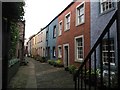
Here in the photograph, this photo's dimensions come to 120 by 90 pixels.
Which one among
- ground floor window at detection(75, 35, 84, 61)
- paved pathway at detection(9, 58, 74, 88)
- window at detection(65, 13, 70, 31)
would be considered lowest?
paved pathway at detection(9, 58, 74, 88)

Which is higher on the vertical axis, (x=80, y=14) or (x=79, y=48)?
(x=80, y=14)

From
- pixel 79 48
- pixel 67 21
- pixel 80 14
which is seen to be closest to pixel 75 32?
pixel 79 48

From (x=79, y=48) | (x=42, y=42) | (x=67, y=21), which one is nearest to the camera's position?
(x=79, y=48)

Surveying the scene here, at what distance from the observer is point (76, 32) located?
16.2 m

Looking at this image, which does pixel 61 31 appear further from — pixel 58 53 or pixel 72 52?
pixel 72 52

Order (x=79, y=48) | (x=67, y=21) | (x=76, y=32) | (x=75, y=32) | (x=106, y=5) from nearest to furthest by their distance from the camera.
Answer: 1. (x=106, y=5)
2. (x=79, y=48)
3. (x=76, y=32)
4. (x=75, y=32)
5. (x=67, y=21)

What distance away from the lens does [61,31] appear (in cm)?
2172

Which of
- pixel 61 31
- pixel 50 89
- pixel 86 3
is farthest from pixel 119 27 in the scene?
pixel 61 31

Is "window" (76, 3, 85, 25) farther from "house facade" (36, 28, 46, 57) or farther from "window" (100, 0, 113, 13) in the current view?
"house facade" (36, 28, 46, 57)

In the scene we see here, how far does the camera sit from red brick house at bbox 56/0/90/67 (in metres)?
14.4

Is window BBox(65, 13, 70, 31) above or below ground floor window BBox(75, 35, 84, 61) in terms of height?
above

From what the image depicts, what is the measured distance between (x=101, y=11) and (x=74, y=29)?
13.7 feet

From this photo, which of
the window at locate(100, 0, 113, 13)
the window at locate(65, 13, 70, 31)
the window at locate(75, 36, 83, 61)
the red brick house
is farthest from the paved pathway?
the window at locate(65, 13, 70, 31)

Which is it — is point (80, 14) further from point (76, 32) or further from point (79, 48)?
point (79, 48)
